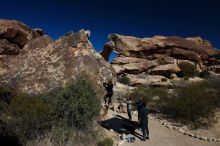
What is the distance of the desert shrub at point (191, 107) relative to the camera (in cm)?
1402

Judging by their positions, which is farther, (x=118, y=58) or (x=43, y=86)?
(x=118, y=58)

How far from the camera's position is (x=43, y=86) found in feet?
31.0

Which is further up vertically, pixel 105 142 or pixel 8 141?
pixel 8 141

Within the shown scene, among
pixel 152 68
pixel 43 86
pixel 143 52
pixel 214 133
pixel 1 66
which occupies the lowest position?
pixel 214 133

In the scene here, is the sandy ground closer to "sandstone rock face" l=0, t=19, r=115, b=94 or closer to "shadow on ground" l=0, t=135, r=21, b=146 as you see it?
"sandstone rock face" l=0, t=19, r=115, b=94

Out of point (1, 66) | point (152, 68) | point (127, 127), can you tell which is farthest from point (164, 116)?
point (152, 68)

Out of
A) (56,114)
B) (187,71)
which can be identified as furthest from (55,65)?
(187,71)

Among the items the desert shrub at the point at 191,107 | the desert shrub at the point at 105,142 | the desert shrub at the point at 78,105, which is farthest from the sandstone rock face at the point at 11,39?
the desert shrub at the point at 191,107

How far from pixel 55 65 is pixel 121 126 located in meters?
3.86

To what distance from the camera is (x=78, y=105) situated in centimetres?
858

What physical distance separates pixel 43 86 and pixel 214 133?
316 inches

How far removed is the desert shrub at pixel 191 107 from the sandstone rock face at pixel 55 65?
529 centimetres

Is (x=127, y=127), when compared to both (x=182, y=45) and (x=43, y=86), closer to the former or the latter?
(x=43, y=86)

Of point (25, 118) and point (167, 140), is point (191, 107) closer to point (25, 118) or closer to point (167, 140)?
point (167, 140)
